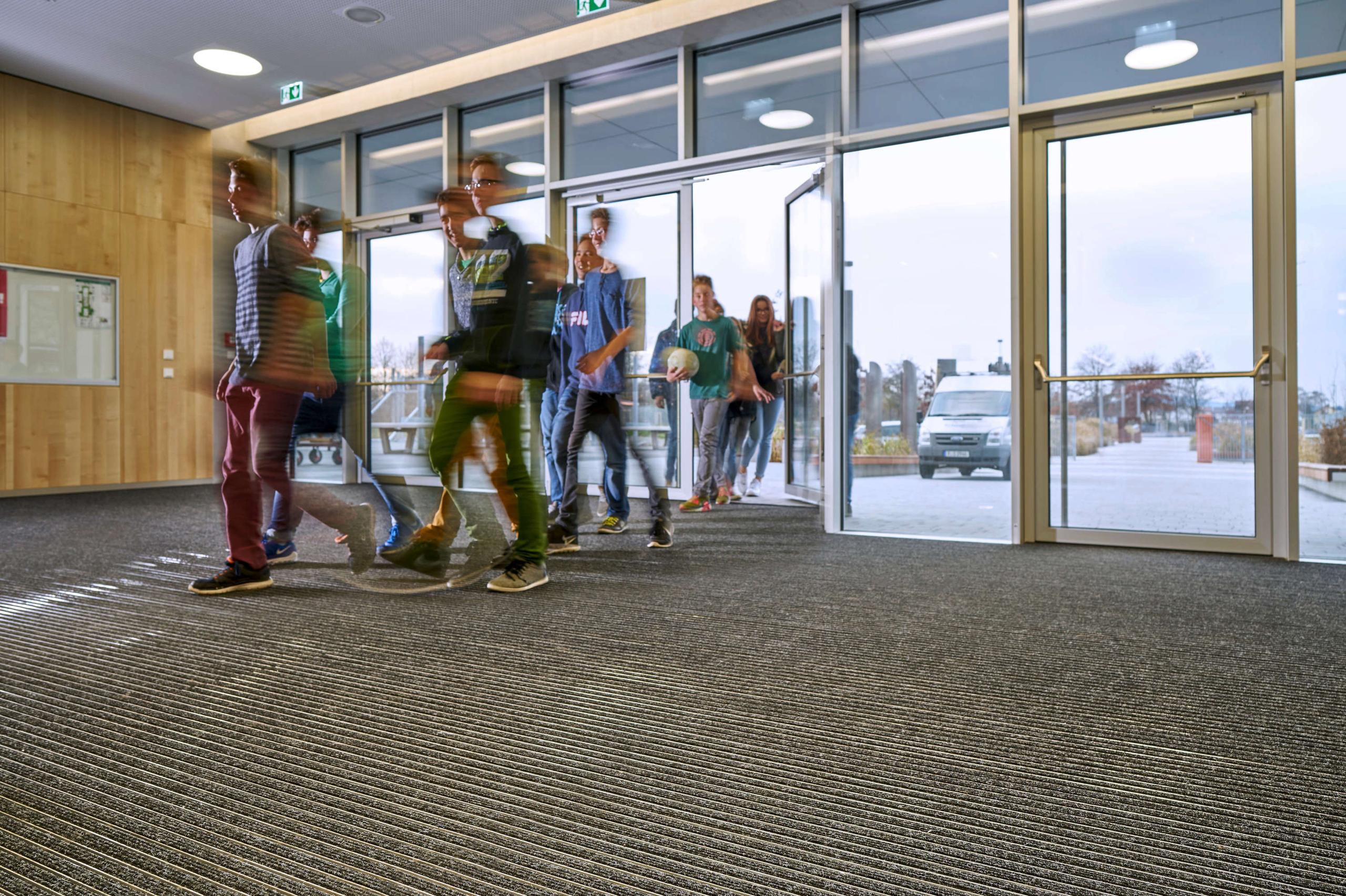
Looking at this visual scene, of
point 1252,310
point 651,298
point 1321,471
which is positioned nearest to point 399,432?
point 651,298

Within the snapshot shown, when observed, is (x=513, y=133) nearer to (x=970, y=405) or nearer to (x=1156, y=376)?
(x=970, y=405)

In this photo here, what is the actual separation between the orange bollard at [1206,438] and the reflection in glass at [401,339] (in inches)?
232

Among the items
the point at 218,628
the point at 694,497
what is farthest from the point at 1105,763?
the point at 694,497

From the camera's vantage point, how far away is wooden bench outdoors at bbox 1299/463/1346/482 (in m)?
4.00

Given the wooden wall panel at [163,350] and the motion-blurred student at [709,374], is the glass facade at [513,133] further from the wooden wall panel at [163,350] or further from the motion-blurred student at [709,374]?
the wooden wall panel at [163,350]

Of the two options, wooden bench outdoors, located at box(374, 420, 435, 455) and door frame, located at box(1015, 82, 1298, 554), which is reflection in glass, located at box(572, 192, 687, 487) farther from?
door frame, located at box(1015, 82, 1298, 554)

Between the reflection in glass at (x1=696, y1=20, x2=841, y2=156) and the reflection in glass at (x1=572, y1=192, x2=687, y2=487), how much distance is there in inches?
24.1

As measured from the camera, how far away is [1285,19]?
4039 millimetres

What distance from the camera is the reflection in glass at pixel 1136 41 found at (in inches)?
163

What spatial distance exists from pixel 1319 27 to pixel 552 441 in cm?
402

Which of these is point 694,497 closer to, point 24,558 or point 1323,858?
point 24,558

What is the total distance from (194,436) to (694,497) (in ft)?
16.9

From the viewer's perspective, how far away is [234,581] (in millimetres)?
3039

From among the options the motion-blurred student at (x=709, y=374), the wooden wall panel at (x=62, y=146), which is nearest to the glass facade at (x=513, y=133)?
the motion-blurred student at (x=709, y=374)
